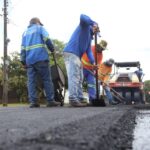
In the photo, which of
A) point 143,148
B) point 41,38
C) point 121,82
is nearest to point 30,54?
point 41,38

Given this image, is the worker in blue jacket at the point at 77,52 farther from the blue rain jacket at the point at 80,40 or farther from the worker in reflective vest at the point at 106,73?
the worker in reflective vest at the point at 106,73

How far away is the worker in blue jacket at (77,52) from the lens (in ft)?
32.0

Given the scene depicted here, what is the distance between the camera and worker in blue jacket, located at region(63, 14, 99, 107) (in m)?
9.76

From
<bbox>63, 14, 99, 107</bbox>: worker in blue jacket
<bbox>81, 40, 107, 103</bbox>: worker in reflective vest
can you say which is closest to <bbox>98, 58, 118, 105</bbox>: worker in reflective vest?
<bbox>81, 40, 107, 103</bbox>: worker in reflective vest

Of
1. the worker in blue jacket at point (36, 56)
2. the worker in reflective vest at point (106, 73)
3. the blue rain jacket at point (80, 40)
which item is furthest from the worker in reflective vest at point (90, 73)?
the worker in reflective vest at point (106, 73)

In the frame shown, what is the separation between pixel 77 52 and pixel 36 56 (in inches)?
30.9

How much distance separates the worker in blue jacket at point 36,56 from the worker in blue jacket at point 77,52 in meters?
0.41

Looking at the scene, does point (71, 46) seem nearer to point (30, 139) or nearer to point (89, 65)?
point (89, 65)

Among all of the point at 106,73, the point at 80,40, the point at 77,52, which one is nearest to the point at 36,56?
the point at 77,52

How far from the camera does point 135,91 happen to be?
62.3ft

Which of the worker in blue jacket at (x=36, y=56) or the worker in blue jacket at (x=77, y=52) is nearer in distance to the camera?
the worker in blue jacket at (x=77, y=52)

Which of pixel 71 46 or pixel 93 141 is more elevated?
pixel 71 46

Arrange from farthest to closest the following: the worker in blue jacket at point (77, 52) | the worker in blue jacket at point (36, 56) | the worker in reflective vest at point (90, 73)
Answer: the worker in reflective vest at point (90, 73) → the worker in blue jacket at point (36, 56) → the worker in blue jacket at point (77, 52)

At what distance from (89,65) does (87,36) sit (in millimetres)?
1214
